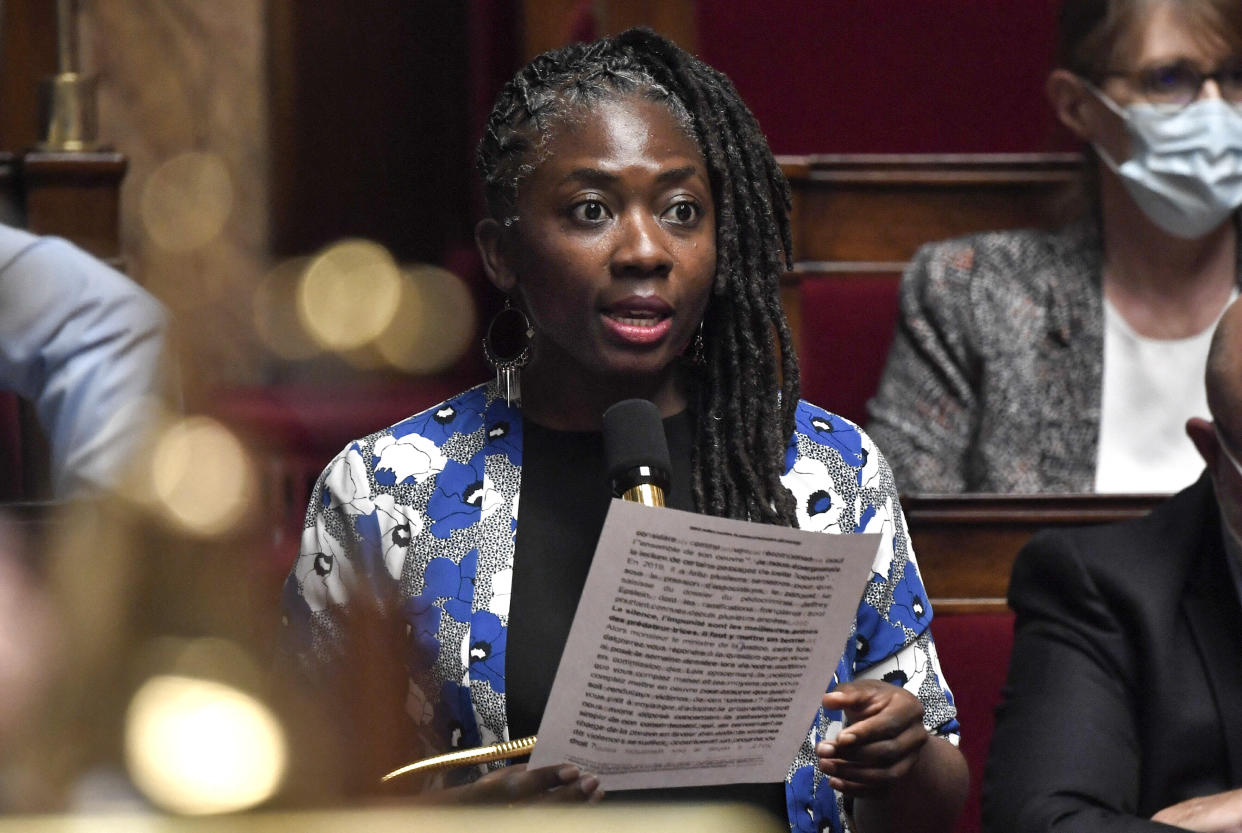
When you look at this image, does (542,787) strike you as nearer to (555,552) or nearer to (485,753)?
(485,753)

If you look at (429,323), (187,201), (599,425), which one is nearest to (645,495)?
(599,425)

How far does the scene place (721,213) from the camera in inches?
42.2

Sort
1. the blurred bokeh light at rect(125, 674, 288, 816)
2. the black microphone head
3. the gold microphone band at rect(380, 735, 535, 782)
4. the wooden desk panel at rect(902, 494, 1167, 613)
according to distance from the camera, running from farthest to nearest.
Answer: the wooden desk panel at rect(902, 494, 1167, 613), the black microphone head, the gold microphone band at rect(380, 735, 535, 782), the blurred bokeh light at rect(125, 674, 288, 816)

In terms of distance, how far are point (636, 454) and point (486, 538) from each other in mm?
227

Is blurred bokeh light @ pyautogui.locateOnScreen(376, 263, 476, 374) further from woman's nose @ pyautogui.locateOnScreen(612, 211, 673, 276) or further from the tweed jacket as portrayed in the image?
woman's nose @ pyautogui.locateOnScreen(612, 211, 673, 276)

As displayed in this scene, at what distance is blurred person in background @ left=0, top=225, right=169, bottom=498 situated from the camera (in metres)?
0.37

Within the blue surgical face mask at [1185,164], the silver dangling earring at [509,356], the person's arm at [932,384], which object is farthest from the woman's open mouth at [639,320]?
the blue surgical face mask at [1185,164]

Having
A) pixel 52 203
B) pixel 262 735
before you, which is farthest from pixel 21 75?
pixel 262 735

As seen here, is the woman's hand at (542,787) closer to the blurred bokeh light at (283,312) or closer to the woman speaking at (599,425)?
the woman speaking at (599,425)

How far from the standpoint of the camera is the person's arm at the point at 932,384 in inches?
70.3

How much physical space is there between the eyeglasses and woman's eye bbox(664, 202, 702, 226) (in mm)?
966

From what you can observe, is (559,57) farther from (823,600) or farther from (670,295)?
(823,600)

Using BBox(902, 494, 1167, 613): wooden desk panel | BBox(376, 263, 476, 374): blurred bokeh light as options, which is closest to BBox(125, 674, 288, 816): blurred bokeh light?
BBox(902, 494, 1167, 613): wooden desk panel

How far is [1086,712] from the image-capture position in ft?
3.85
